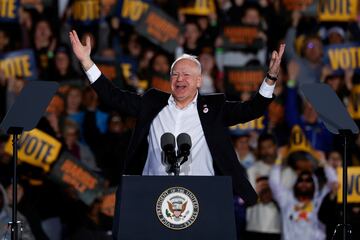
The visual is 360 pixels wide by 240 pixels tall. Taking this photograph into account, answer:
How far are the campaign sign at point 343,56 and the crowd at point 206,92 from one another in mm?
50

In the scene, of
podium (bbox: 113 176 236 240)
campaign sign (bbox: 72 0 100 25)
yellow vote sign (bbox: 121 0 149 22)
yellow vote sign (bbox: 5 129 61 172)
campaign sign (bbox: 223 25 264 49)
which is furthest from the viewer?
campaign sign (bbox: 223 25 264 49)

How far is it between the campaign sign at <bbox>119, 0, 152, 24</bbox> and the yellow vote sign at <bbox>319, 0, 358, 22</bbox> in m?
1.72

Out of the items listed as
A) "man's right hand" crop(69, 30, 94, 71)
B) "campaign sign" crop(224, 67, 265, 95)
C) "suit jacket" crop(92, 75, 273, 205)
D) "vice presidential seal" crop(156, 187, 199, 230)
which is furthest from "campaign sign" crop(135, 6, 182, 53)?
"vice presidential seal" crop(156, 187, 199, 230)

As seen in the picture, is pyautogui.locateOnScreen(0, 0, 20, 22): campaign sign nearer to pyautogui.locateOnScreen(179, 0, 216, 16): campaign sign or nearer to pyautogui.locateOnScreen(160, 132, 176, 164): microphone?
pyautogui.locateOnScreen(179, 0, 216, 16): campaign sign

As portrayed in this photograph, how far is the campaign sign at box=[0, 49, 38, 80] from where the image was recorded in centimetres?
862

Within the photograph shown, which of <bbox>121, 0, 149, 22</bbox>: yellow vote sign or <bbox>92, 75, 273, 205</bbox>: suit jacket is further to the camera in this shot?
<bbox>121, 0, 149, 22</bbox>: yellow vote sign

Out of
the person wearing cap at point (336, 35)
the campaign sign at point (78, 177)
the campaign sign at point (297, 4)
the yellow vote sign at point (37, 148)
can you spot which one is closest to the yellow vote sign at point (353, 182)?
the campaign sign at point (78, 177)

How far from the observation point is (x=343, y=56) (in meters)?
9.29

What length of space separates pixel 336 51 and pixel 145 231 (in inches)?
205

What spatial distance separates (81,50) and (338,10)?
5.11 m

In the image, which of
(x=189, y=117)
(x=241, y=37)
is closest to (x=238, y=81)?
(x=241, y=37)

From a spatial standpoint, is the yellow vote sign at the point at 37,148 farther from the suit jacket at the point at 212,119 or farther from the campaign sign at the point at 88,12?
the suit jacket at the point at 212,119

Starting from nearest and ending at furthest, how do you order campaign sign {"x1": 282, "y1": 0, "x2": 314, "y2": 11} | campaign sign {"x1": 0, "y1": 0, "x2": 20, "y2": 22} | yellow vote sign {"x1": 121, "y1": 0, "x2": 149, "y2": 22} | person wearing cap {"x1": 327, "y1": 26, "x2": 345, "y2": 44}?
campaign sign {"x1": 0, "y1": 0, "x2": 20, "y2": 22}, yellow vote sign {"x1": 121, "y1": 0, "x2": 149, "y2": 22}, person wearing cap {"x1": 327, "y1": 26, "x2": 345, "y2": 44}, campaign sign {"x1": 282, "y1": 0, "x2": 314, "y2": 11}

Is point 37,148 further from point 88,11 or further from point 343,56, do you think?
point 343,56
